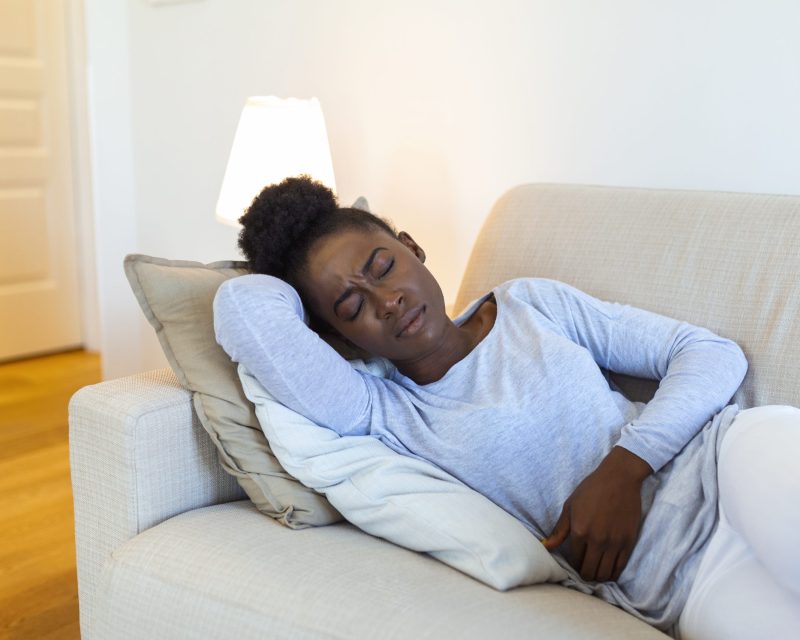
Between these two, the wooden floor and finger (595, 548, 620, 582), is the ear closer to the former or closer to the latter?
finger (595, 548, 620, 582)

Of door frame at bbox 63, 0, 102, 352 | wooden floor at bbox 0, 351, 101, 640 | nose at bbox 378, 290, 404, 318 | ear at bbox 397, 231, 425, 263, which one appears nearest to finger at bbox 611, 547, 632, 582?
nose at bbox 378, 290, 404, 318

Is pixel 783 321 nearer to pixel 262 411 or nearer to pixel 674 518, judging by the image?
pixel 674 518

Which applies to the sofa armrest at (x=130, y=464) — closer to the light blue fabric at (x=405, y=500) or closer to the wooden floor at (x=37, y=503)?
the light blue fabric at (x=405, y=500)

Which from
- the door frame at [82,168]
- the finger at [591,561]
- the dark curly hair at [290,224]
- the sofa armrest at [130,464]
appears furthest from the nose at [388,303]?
the door frame at [82,168]

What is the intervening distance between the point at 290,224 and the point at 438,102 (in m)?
0.91

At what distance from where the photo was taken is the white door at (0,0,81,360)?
137 inches

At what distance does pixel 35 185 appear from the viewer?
361 centimetres

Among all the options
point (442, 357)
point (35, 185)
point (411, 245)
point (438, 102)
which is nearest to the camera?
point (442, 357)

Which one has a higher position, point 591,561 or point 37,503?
point 591,561

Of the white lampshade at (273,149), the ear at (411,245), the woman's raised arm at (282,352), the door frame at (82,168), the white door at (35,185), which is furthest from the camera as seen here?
the door frame at (82,168)

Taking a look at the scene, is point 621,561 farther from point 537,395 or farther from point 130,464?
point 130,464

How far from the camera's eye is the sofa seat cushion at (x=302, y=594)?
3.24ft

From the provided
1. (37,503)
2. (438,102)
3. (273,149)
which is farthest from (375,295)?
(37,503)

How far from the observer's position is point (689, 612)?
1067mm
